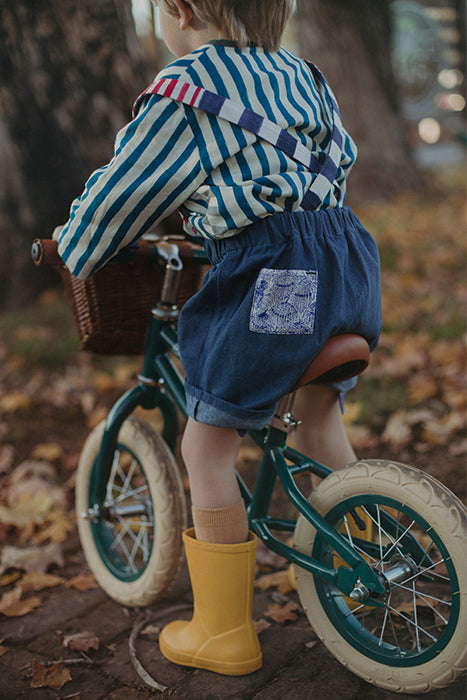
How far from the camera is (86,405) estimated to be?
11.9 feet

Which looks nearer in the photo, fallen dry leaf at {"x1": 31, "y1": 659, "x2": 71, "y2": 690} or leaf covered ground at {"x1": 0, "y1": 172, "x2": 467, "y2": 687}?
fallen dry leaf at {"x1": 31, "y1": 659, "x2": 71, "y2": 690}

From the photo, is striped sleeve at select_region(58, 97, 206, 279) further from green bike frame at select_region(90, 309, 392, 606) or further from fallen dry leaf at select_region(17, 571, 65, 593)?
fallen dry leaf at select_region(17, 571, 65, 593)

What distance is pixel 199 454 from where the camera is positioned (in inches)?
66.5

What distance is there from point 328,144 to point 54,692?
5.33 ft

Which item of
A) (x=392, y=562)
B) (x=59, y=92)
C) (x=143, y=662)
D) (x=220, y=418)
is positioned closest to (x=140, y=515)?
(x=143, y=662)

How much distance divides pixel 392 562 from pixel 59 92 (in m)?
3.18

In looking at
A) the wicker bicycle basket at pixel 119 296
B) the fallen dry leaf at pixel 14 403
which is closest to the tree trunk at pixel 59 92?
the fallen dry leaf at pixel 14 403

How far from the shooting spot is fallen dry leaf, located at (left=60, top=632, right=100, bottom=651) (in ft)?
6.52

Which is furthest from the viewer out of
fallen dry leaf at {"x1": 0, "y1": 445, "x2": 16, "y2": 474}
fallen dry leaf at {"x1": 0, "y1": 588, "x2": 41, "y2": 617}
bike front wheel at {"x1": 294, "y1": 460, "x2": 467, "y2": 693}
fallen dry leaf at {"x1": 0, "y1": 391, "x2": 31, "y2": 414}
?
fallen dry leaf at {"x1": 0, "y1": 391, "x2": 31, "y2": 414}

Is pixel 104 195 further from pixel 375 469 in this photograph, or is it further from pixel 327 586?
pixel 327 586

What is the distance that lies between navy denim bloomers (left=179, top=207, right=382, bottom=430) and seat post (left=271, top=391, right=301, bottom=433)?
125 mm

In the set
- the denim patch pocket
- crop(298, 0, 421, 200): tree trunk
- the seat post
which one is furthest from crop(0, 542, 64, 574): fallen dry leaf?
crop(298, 0, 421, 200): tree trunk

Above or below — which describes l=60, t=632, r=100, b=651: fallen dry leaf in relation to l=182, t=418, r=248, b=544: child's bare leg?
below

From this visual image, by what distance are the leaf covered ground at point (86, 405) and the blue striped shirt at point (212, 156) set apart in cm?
130
